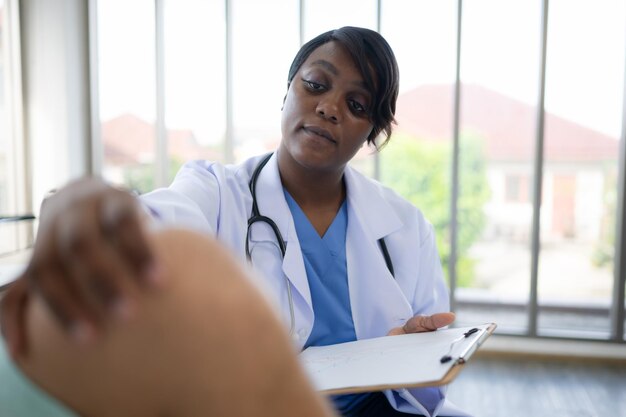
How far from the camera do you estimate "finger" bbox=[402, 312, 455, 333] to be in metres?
0.88

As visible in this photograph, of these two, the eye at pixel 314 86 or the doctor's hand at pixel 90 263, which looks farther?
the eye at pixel 314 86

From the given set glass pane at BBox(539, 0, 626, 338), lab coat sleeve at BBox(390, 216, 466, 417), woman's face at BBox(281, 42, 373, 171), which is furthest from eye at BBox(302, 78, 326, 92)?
glass pane at BBox(539, 0, 626, 338)

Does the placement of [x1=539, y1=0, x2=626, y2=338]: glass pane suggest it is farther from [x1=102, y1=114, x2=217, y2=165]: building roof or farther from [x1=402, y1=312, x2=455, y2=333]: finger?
[x1=402, y1=312, x2=455, y2=333]: finger

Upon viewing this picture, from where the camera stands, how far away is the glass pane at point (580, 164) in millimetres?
2613

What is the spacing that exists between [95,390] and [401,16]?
8.62ft

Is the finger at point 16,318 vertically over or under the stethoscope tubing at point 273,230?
over

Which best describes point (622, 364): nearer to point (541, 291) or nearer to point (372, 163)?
point (541, 291)

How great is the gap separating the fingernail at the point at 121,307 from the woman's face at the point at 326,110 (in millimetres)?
778

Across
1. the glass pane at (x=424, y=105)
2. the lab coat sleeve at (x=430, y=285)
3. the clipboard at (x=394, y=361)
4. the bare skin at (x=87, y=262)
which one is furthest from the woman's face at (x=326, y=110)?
the glass pane at (x=424, y=105)

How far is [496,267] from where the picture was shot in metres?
2.89

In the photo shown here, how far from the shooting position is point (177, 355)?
345mm

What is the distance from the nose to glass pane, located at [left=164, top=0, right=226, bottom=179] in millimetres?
1918

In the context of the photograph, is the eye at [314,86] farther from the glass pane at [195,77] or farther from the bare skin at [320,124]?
the glass pane at [195,77]

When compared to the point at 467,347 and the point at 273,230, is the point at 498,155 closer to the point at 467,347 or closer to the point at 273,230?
the point at 273,230
